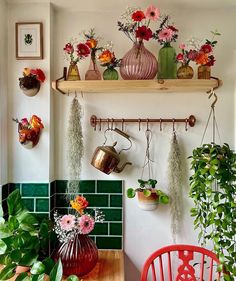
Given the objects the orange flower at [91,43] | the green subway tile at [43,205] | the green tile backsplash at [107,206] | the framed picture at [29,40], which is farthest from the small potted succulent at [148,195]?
the framed picture at [29,40]

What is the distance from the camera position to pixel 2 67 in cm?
150

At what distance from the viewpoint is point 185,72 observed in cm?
146

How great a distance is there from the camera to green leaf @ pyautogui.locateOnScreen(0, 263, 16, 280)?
1.12 meters

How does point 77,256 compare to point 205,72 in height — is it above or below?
below

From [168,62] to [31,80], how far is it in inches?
30.3

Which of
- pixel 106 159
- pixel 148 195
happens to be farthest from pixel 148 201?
pixel 106 159

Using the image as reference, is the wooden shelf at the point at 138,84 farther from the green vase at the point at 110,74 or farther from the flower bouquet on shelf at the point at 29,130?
the flower bouquet on shelf at the point at 29,130

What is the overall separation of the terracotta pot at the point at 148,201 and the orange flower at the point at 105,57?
2.50ft

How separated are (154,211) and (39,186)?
0.69 meters

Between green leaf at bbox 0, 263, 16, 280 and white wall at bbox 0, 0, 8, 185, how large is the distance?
0.50 m

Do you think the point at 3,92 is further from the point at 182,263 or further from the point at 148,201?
the point at 182,263

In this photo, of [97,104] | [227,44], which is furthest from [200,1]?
[97,104]

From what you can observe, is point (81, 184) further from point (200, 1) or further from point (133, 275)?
point (200, 1)

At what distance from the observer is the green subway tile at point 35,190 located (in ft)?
5.05
